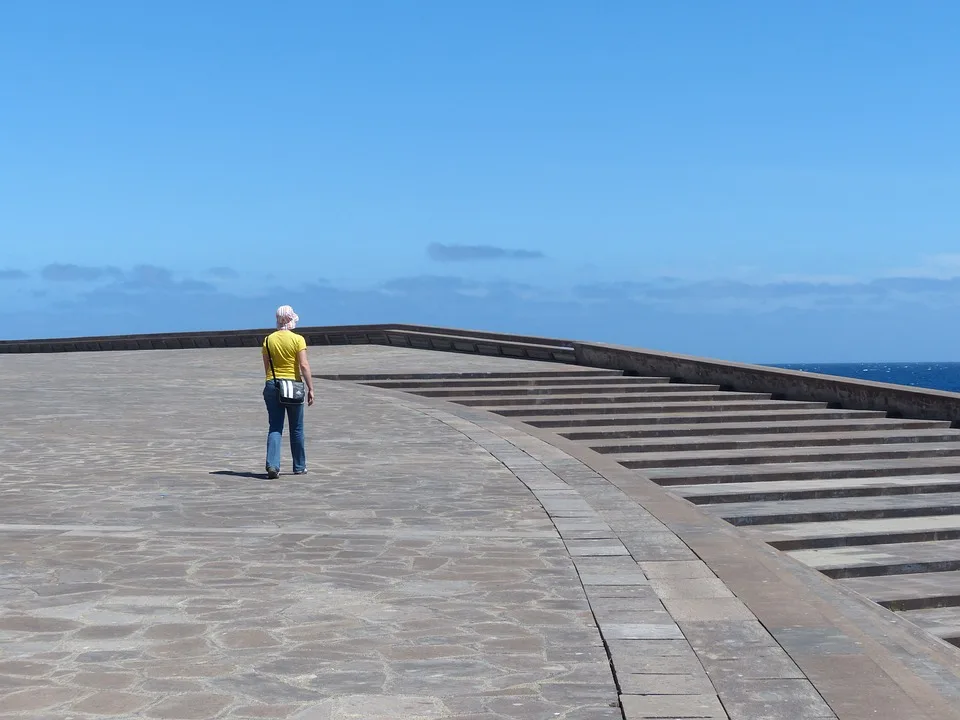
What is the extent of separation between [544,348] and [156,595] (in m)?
16.6

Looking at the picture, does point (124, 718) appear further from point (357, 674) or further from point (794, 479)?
point (794, 479)

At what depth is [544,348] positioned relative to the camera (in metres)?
22.0

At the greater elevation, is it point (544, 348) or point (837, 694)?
point (544, 348)

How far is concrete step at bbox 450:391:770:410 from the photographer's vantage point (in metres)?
15.9

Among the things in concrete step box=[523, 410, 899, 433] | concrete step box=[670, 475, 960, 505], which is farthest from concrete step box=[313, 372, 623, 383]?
concrete step box=[670, 475, 960, 505]

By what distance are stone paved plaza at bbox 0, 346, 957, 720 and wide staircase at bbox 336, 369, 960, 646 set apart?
143 centimetres

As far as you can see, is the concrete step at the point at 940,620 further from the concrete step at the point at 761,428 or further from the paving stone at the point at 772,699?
the concrete step at the point at 761,428

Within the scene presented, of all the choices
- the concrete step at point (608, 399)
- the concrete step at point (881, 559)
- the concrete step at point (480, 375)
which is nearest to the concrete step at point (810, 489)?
A: the concrete step at point (881, 559)

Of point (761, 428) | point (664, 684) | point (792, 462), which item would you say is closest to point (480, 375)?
point (761, 428)

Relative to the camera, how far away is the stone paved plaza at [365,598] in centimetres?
421

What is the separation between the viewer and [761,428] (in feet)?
45.6

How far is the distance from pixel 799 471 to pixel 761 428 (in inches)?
106

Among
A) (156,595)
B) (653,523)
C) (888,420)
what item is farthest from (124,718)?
(888,420)

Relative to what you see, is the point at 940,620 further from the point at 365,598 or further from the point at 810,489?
the point at 365,598
